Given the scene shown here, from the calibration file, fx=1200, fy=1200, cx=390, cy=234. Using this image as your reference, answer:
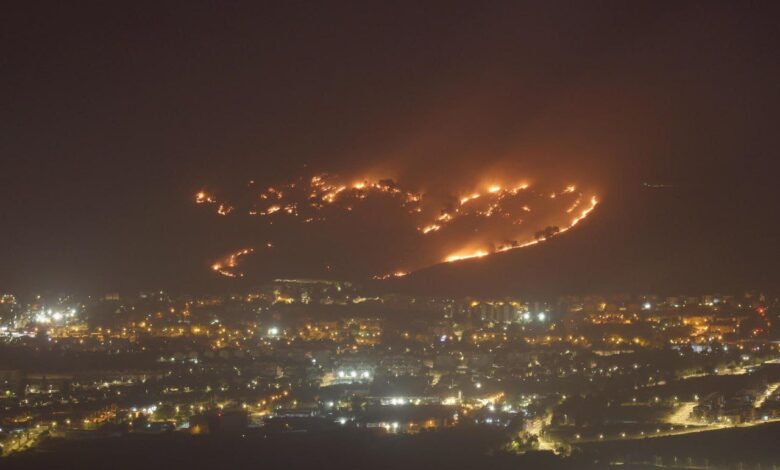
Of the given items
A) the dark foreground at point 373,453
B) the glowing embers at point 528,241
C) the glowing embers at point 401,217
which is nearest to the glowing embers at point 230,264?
the glowing embers at point 401,217

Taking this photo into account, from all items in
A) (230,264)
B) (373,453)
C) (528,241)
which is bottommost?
(373,453)

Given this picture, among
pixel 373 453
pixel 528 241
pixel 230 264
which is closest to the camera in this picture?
pixel 373 453

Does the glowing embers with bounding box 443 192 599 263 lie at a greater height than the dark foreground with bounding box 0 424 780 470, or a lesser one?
greater

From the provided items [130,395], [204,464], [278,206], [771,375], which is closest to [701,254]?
[771,375]

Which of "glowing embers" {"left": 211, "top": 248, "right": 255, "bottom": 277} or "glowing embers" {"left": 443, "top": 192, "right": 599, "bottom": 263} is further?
"glowing embers" {"left": 211, "top": 248, "right": 255, "bottom": 277}

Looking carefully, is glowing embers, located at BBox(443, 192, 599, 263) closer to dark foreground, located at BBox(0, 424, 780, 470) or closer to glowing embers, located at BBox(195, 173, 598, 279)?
glowing embers, located at BBox(195, 173, 598, 279)

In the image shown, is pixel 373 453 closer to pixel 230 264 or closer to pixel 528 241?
pixel 528 241

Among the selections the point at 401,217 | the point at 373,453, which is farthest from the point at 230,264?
the point at 373,453

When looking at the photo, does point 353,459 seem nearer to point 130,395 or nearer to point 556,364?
point 130,395

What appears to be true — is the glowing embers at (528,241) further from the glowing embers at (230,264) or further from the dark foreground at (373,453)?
the dark foreground at (373,453)

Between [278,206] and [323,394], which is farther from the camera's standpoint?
[278,206]

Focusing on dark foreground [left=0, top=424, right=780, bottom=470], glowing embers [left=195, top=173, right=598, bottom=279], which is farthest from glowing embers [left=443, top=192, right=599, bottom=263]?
dark foreground [left=0, top=424, right=780, bottom=470]
